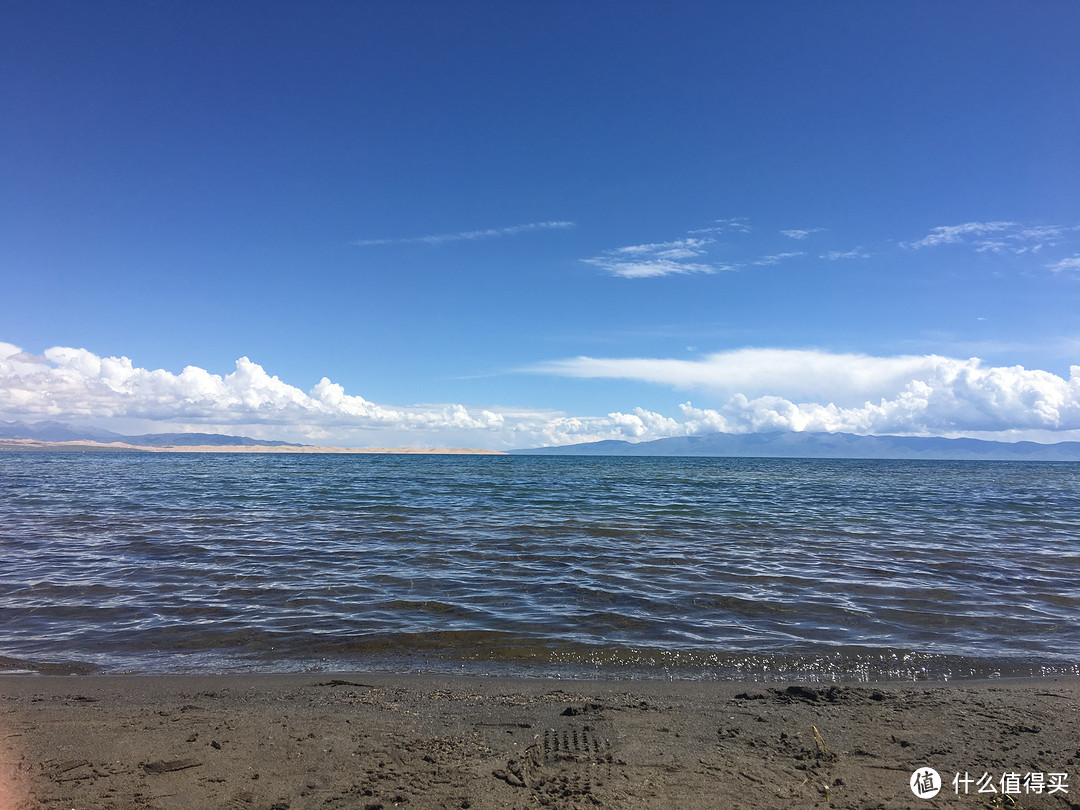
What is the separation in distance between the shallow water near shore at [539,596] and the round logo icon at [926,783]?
2.42 meters

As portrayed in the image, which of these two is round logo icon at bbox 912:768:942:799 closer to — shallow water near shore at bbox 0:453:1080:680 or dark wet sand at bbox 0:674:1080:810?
dark wet sand at bbox 0:674:1080:810

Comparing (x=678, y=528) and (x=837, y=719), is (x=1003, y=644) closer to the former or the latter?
(x=837, y=719)

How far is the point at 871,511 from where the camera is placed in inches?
973

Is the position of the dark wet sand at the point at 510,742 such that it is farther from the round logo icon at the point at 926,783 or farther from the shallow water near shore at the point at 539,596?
the shallow water near shore at the point at 539,596

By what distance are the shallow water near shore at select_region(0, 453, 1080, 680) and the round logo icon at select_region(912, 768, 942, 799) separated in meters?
2.42

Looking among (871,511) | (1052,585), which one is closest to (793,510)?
(871,511)

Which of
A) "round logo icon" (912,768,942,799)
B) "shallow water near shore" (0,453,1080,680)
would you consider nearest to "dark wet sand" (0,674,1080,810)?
"round logo icon" (912,768,942,799)

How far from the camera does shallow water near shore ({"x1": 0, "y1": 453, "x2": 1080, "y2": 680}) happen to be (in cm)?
734

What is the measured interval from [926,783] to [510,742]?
322cm

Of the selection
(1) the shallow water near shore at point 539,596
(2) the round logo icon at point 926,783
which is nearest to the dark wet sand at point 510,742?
(2) the round logo icon at point 926,783

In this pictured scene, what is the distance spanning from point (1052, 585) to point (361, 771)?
13.6 metres

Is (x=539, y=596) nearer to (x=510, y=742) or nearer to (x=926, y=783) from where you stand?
(x=510, y=742)

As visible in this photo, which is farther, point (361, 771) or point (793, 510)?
point (793, 510)

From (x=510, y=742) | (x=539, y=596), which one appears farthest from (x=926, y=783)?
(x=539, y=596)
